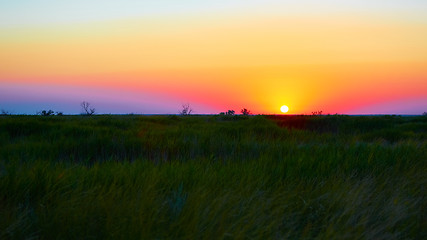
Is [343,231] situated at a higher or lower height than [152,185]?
lower

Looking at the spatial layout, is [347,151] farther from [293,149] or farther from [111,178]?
[111,178]

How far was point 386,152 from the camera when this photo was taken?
5711 millimetres

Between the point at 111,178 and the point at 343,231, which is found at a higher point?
the point at 111,178

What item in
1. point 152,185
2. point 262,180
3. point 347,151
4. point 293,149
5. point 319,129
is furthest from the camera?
point 319,129

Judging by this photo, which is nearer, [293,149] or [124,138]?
[293,149]

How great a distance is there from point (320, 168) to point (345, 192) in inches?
38.5

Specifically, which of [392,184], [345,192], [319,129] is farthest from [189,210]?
[319,129]

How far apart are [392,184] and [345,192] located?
1.02 meters

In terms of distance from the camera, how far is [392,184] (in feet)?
13.0

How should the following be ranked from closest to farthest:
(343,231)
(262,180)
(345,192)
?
(343,231)
(345,192)
(262,180)

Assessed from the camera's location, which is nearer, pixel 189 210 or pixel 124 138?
pixel 189 210

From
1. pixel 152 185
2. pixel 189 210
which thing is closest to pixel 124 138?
pixel 152 185

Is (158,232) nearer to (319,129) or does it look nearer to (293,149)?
(293,149)

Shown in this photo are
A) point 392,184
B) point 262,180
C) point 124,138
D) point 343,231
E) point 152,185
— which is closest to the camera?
point 343,231
